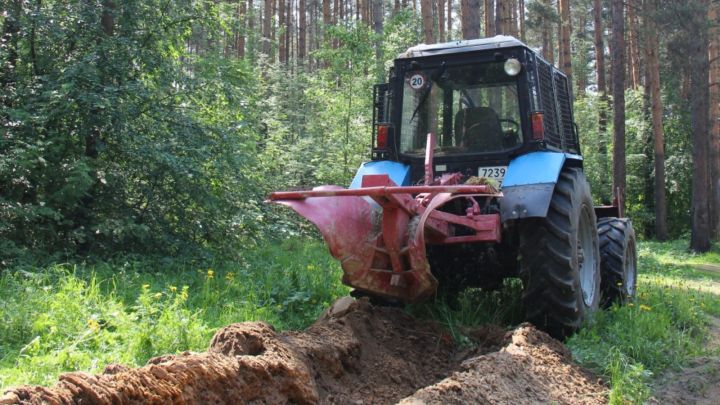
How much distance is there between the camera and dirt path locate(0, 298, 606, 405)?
9.31 feet

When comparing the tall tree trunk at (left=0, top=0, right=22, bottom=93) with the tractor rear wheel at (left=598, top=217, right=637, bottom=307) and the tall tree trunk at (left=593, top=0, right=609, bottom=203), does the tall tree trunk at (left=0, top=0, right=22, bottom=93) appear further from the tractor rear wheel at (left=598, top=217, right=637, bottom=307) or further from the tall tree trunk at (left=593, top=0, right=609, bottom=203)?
the tall tree trunk at (left=593, top=0, right=609, bottom=203)

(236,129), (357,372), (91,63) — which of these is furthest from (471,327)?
(91,63)

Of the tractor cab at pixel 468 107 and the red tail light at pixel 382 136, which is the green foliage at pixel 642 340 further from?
the red tail light at pixel 382 136

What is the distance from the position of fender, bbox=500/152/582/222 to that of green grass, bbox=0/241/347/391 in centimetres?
222

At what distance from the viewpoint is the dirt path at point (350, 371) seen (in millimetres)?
2838

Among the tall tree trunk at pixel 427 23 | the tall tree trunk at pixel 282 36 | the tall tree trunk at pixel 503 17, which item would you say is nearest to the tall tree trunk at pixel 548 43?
the tall tree trunk at pixel 503 17

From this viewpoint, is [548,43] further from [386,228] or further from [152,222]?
[386,228]

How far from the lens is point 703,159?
19.9 m

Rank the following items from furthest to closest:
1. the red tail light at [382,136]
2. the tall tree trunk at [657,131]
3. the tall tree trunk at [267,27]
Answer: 1. the tall tree trunk at [267,27]
2. the tall tree trunk at [657,131]
3. the red tail light at [382,136]

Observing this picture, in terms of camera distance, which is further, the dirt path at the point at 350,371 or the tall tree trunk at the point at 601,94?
the tall tree trunk at the point at 601,94

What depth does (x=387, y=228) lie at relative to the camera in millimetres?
4691

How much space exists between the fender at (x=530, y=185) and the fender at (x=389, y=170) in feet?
3.21

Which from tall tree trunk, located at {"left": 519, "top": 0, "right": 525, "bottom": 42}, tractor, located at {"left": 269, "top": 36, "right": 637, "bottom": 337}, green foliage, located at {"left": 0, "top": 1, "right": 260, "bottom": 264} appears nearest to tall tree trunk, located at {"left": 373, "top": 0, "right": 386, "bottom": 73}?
green foliage, located at {"left": 0, "top": 1, "right": 260, "bottom": 264}

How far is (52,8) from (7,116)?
67.1 inches
